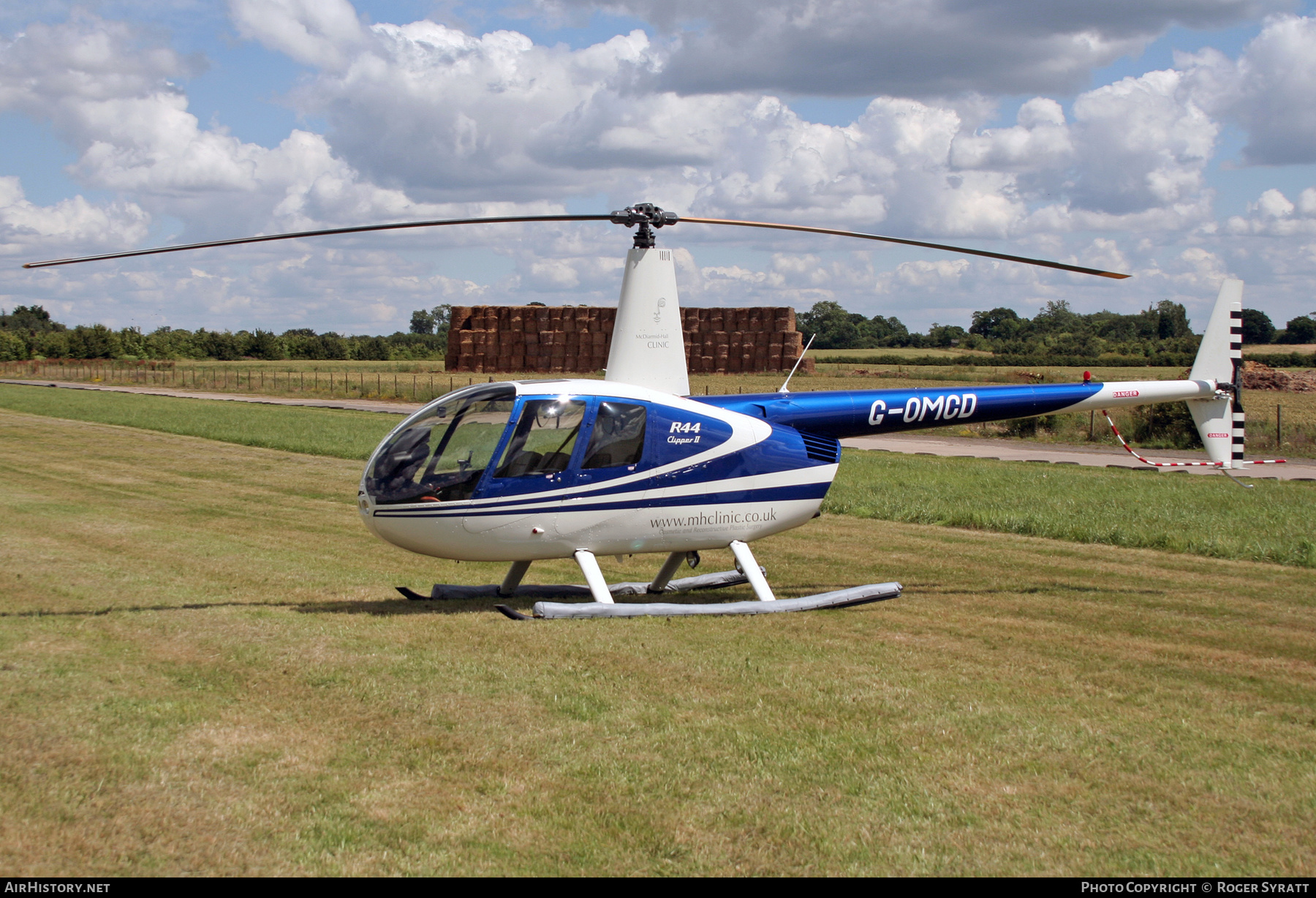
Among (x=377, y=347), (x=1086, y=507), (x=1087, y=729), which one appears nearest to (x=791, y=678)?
(x=1087, y=729)

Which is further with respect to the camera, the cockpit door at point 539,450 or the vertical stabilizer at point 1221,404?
the vertical stabilizer at point 1221,404

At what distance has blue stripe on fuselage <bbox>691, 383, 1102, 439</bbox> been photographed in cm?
1044

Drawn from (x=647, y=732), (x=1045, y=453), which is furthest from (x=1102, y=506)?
(x=647, y=732)

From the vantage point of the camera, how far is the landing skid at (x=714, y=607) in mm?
8828

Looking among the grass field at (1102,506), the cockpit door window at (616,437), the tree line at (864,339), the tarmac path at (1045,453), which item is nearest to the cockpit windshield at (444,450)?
the cockpit door window at (616,437)

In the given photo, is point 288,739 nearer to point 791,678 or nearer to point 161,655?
point 161,655

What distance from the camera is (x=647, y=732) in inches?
238

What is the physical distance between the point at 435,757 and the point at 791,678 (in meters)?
2.60

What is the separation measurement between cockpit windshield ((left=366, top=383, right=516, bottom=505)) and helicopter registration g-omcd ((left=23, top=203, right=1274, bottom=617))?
1 cm

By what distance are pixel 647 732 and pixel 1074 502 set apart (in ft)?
42.4

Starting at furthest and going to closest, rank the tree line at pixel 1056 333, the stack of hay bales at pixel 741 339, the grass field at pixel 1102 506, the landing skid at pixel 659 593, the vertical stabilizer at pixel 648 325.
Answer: the tree line at pixel 1056 333, the stack of hay bales at pixel 741 339, the grass field at pixel 1102 506, the vertical stabilizer at pixel 648 325, the landing skid at pixel 659 593

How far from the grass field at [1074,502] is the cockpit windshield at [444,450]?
886 centimetres

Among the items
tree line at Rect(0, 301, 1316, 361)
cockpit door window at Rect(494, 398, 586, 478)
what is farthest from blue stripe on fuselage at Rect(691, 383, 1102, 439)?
tree line at Rect(0, 301, 1316, 361)

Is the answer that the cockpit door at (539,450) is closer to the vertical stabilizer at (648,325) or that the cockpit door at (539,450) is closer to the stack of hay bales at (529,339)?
the vertical stabilizer at (648,325)
